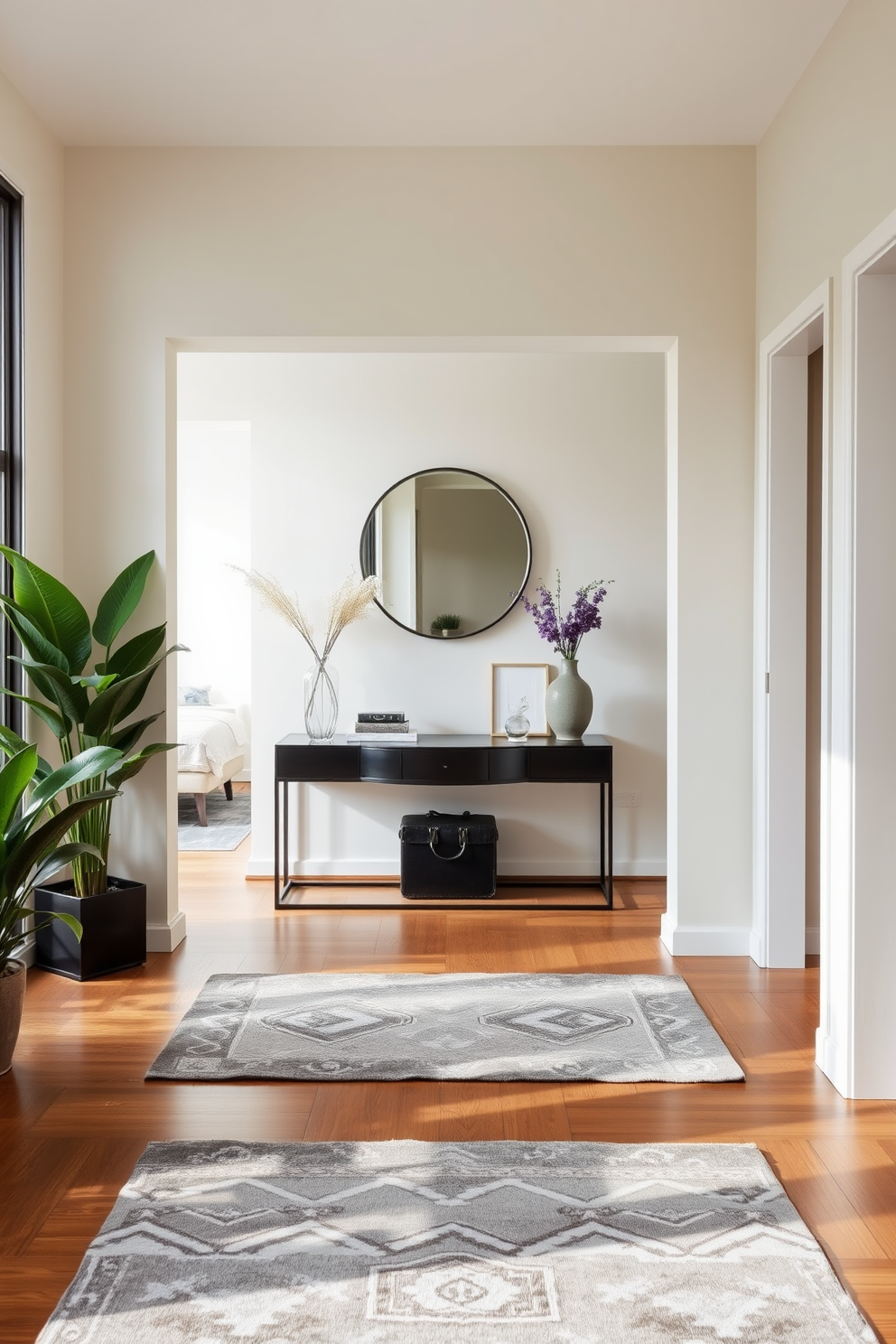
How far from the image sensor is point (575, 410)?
489 cm

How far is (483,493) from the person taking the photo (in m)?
4.89

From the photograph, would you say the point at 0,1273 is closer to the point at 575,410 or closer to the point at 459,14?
the point at 459,14

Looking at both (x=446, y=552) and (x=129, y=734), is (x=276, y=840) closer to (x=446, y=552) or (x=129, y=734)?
(x=129, y=734)

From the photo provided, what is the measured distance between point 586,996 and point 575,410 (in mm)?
2785

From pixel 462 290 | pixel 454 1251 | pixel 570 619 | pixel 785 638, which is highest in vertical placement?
pixel 462 290

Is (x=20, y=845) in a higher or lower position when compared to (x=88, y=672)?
lower

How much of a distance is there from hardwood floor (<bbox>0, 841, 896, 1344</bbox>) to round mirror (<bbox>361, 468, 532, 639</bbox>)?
167cm

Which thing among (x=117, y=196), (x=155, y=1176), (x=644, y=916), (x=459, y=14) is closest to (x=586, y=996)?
(x=644, y=916)

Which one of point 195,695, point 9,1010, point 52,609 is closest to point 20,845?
point 9,1010

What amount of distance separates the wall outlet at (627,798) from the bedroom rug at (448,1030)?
4.87 feet

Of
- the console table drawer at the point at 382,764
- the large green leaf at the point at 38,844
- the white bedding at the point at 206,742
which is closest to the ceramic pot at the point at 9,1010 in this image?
the large green leaf at the point at 38,844

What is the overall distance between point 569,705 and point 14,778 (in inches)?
102

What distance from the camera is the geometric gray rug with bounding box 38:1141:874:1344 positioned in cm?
173

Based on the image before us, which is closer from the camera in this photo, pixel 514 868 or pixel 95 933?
pixel 95 933
